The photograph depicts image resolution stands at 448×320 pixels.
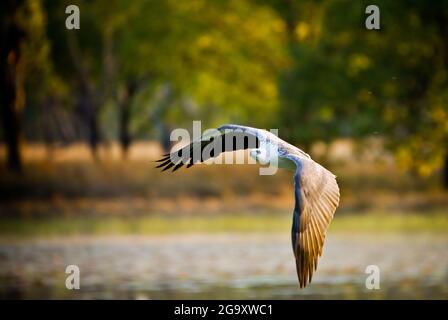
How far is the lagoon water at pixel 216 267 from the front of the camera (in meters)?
20.1

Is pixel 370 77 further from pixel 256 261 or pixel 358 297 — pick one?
pixel 358 297

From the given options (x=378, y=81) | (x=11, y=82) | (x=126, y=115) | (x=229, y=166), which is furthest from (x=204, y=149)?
(x=126, y=115)

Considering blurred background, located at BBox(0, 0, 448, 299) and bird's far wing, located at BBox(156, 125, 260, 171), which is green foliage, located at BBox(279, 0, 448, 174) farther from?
bird's far wing, located at BBox(156, 125, 260, 171)

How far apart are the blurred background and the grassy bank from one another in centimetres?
9

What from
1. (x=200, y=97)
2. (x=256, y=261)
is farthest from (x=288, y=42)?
(x=256, y=261)

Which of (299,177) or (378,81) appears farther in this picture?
(378,81)

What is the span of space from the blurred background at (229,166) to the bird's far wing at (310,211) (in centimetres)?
677

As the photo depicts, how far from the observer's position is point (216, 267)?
24.1 metres

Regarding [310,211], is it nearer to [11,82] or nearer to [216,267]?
[216,267]

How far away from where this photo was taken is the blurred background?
24281mm

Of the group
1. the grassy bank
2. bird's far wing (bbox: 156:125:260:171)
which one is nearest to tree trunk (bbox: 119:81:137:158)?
the grassy bank

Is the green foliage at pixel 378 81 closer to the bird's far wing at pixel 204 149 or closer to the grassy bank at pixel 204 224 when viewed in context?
the grassy bank at pixel 204 224

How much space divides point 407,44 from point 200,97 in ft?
42.4

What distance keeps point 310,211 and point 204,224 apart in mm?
21213
